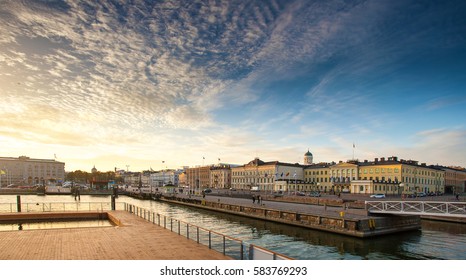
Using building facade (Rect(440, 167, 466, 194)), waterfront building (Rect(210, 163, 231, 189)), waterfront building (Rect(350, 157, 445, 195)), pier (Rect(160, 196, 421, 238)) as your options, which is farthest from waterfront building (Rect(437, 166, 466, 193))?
pier (Rect(160, 196, 421, 238))

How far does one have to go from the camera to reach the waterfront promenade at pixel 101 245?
14.3 metres

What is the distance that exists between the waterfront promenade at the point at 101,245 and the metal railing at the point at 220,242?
0.31 m

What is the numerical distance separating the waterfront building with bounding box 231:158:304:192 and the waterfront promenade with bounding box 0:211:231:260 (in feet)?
327

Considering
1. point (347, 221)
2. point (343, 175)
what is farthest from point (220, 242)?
point (343, 175)

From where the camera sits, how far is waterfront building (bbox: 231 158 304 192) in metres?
123

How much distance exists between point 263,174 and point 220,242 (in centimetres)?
11688

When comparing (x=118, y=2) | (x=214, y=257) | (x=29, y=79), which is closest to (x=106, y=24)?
(x=118, y=2)

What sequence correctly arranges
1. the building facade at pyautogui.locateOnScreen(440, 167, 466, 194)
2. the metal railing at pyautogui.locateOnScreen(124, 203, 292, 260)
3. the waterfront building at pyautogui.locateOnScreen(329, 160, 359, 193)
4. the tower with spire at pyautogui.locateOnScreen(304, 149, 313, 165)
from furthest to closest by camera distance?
the tower with spire at pyautogui.locateOnScreen(304, 149, 313, 165)
the building facade at pyautogui.locateOnScreen(440, 167, 466, 194)
the waterfront building at pyautogui.locateOnScreen(329, 160, 359, 193)
the metal railing at pyautogui.locateOnScreen(124, 203, 292, 260)

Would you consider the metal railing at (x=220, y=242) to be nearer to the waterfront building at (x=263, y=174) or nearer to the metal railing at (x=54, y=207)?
the metal railing at (x=54, y=207)

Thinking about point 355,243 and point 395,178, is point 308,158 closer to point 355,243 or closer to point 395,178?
point 395,178

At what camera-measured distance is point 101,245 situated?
16.3 meters

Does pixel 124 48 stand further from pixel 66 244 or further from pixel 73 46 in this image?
pixel 66 244

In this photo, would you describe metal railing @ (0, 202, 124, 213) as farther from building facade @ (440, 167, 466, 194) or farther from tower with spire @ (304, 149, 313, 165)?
tower with spire @ (304, 149, 313, 165)

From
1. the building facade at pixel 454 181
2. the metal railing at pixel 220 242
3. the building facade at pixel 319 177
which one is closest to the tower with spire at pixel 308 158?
the building facade at pixel 319 177
